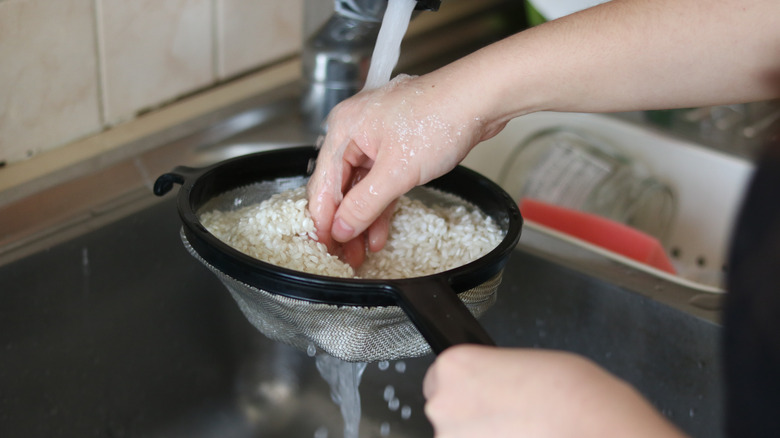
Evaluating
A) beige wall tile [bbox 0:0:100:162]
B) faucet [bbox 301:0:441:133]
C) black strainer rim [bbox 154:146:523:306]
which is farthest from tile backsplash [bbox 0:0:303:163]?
black strainer rim [bbox 154:146:523:306]

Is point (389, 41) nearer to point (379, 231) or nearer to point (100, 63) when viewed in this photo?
point (379, 231)

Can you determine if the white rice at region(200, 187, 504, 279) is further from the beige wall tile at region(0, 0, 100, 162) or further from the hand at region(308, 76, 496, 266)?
the beige wall tile at region(0, 0, 100, 162)

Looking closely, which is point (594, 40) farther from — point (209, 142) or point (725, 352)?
point (209, 142)

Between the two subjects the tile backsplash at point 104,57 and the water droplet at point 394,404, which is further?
the water droplet at point 394,404

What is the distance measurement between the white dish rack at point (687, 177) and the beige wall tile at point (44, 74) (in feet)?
1.60

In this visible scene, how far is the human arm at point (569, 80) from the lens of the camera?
1.79 feet

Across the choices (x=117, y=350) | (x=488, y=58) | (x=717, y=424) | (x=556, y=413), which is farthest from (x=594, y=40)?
(x=117, y=350)

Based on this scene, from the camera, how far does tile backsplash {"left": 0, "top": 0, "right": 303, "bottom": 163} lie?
2.45 ft

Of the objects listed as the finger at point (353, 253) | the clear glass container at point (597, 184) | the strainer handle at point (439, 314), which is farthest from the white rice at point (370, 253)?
the clear glass container at point (597, 184)

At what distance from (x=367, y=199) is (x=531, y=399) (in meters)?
0.23

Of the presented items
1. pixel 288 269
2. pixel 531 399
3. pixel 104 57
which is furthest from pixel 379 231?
pixel 104 57

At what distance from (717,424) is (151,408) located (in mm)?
533

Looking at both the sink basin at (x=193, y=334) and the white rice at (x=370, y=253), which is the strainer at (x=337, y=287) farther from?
the sink basin at (x=193, y=334)

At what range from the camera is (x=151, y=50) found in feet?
2.81
